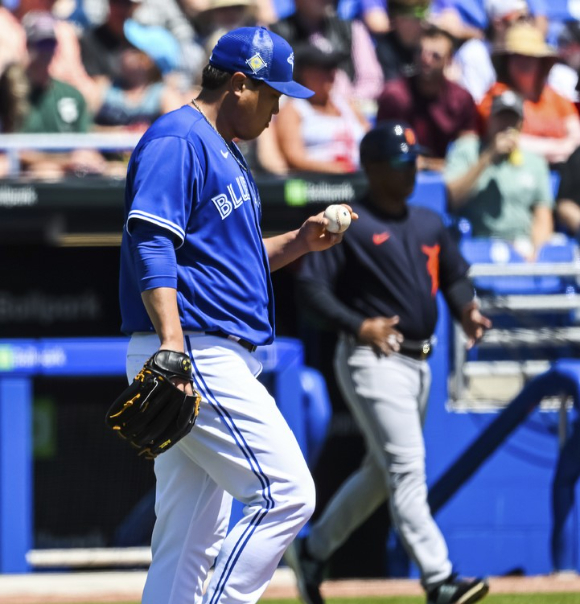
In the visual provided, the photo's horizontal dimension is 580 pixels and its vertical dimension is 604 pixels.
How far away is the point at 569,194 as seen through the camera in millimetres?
7492

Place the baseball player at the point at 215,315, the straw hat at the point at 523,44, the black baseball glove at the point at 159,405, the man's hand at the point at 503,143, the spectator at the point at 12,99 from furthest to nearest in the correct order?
the straw hat at the point at 523,44 < the spectator at the point at 12,99 < the man's hand at the point at 503,143 < the baseball player at the point at 215,315 < the black baseball glove at the point at 159,405

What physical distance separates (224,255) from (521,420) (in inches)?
133

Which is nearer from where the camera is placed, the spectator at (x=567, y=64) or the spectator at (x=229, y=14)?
the spectator at (x=229, y=14)

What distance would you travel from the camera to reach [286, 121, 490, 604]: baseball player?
530 cm

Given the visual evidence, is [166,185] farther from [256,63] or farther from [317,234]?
[317,234]

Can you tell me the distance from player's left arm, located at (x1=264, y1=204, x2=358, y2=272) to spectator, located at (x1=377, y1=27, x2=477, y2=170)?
153 inches

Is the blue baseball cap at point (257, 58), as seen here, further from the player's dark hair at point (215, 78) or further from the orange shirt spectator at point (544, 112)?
the orange shirt spectator at point (544, 112)

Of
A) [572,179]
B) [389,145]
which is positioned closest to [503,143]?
[572,179]

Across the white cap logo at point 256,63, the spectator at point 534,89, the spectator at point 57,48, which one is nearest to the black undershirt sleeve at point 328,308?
the white cap logo at point 256,63

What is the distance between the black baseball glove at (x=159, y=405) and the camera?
3.29 metres

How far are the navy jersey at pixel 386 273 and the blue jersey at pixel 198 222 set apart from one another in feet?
6.01

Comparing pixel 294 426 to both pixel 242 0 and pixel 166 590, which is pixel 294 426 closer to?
pixel 166 590

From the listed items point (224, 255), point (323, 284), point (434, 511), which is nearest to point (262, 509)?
point (224, 255)

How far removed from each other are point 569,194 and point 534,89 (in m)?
1.29
